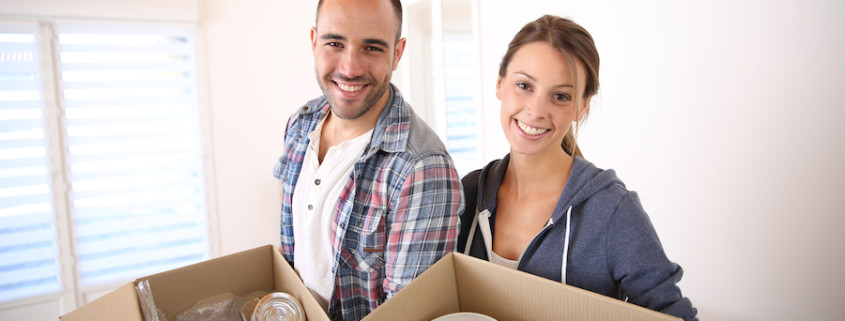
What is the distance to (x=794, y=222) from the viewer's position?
4.42 feet

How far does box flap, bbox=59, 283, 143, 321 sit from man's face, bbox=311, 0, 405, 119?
0.57m

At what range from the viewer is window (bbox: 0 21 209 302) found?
8.66 feet

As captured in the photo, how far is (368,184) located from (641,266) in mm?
602

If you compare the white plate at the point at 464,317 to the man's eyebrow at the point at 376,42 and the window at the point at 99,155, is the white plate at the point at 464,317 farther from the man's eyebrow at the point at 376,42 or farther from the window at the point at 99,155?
the window at the point at 99,155

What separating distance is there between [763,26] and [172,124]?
315cm

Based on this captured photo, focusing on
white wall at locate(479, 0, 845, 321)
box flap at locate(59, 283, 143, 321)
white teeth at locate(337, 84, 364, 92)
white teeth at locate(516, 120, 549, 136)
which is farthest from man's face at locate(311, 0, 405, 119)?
white wall at locate(479, 0, 845, 321)

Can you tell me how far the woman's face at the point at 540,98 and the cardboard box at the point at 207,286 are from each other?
60 cm

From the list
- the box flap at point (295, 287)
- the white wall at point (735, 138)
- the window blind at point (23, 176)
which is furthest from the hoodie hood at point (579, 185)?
the window blind at point (23, 176)

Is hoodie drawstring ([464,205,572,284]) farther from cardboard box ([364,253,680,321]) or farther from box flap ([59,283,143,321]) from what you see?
box flap ([59,283,143,321])

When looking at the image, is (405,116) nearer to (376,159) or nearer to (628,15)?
(376,159)

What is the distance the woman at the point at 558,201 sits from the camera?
912mm

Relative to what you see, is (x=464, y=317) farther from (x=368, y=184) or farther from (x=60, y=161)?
(x=60, y=161)

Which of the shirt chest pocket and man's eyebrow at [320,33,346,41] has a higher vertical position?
man's eyebrow at [320,33,346,41]

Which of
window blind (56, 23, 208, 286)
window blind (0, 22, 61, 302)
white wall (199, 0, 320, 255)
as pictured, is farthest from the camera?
white wall (199, 0, 320, 255)
